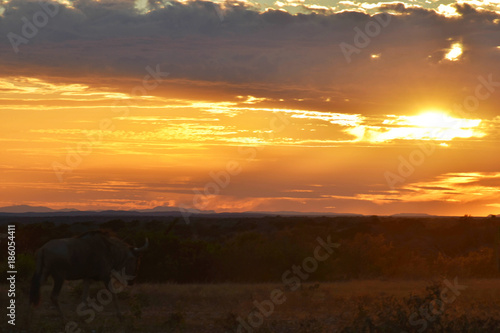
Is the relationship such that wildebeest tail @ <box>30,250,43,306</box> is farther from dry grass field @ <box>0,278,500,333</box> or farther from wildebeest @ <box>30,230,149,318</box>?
dry grass field @ <box>0,278,500,333</box>

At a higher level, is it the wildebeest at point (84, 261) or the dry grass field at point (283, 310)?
the wildebeest at point (84, 261)

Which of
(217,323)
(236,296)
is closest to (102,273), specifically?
(217,323)

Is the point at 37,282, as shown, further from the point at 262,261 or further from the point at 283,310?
the point at 262,261

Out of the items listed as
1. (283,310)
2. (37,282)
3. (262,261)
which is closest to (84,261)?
(37,282)

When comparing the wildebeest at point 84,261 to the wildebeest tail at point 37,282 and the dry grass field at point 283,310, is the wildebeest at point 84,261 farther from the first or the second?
the dry grass field at point 283,310

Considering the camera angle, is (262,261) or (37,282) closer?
(37,282)

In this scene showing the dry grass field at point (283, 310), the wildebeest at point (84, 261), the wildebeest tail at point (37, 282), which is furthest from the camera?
the wildebeest at point (84, 261)

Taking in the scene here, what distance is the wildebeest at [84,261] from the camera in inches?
504

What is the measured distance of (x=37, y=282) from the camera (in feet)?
41.4

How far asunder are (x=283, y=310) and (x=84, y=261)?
4789 millimetres

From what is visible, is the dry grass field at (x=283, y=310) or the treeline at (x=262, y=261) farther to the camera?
the treeline at (x=262, y=261)

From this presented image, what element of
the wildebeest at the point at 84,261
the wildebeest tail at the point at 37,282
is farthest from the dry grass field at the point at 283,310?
the wildebeest at the point at 84,261

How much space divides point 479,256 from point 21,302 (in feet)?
69.0

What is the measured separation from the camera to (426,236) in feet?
187
